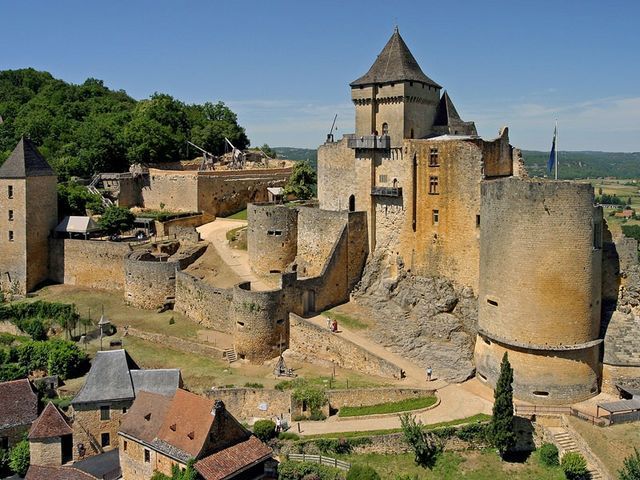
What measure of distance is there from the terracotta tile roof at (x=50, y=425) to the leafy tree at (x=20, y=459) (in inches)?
41.3

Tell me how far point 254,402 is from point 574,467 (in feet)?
43.8

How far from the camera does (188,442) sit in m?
25.0

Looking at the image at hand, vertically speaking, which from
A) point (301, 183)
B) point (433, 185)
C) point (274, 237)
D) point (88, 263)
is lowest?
point (88, 263)

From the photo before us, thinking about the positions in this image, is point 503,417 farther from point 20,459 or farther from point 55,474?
point 20,459

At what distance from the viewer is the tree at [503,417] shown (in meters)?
26.4

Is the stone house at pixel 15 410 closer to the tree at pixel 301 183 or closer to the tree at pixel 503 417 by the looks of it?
the tree at pixel 503 417

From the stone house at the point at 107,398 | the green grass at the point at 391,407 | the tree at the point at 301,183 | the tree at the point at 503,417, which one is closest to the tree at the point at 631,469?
the tree at the point at 503,417

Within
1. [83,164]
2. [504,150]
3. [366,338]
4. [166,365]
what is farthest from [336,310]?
[83,164]

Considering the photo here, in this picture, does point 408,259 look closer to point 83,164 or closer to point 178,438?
point 178,438

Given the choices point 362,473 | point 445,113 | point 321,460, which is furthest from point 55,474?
point 445,113

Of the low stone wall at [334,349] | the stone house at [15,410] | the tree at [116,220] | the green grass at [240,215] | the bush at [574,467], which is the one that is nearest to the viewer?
the bush at [574,467]

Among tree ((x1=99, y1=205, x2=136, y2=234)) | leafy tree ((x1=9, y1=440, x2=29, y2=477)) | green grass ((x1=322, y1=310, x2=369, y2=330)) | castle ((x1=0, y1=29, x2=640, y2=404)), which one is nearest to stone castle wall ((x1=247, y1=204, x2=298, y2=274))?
castle ((x1=0, y1=29, x2=640, y2=404))

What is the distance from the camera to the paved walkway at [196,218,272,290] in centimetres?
3972

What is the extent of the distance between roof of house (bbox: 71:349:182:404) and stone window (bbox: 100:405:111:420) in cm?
33
